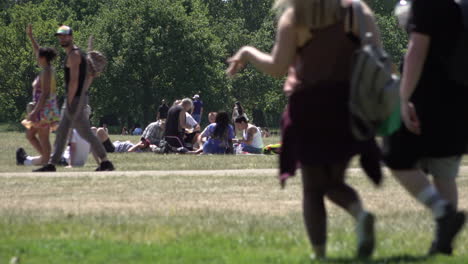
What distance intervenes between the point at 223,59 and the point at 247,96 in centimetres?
497

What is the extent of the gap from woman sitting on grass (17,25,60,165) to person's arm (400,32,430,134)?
30.6ft

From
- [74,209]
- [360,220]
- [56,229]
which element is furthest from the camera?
[74,209]

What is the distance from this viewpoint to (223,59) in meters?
80.9

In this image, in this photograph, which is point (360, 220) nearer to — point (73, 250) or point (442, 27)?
point (442, 27)

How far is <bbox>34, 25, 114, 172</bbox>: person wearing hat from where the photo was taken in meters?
13.9

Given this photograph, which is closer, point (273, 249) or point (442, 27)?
point (442, 27)

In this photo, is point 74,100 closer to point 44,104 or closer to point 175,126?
point 44,104

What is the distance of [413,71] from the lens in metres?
6.12

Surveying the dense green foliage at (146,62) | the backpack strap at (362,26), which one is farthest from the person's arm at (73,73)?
the dense green foliage at (146,62)

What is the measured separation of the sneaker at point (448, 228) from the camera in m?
5.98

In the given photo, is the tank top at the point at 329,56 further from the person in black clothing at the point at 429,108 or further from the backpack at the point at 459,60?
the backpack at the point at 459,60

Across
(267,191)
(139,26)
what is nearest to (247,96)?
(139,26)

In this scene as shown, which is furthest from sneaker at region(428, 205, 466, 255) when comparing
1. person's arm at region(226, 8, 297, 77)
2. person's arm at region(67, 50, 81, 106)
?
person's arm at region(67, 50, 81, 106)

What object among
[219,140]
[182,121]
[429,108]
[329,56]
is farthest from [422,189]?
[182,121]
